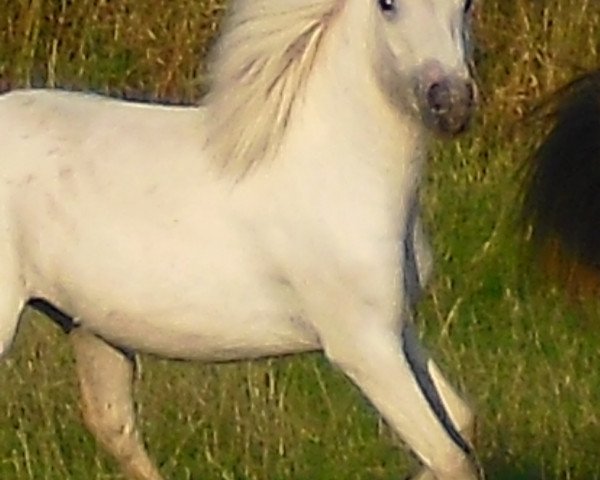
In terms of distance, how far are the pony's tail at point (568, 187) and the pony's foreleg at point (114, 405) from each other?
1257 mm

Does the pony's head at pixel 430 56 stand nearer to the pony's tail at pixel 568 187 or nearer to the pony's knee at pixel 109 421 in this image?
the pony's knee at pixel 109 421

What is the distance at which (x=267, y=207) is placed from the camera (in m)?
4.38

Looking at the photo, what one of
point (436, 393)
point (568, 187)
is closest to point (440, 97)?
point (436, 393)

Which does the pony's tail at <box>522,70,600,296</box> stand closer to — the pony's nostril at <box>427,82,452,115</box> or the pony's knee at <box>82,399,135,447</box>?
the pony's knee at <box>82,399,135,447</box>

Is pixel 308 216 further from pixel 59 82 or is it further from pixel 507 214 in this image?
pixel 59 82

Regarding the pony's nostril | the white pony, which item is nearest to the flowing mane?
the white pony

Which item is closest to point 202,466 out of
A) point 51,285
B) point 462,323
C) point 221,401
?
point 221,401

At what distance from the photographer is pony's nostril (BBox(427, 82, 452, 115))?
160 inches

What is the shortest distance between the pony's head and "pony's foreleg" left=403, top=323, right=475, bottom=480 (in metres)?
0.54

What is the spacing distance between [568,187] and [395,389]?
142 cm

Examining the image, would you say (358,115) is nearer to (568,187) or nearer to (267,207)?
(267,207)

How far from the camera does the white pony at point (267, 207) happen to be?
4270 millimetres

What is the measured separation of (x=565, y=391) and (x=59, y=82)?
3.69 metres

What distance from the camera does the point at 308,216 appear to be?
433 centimetres
